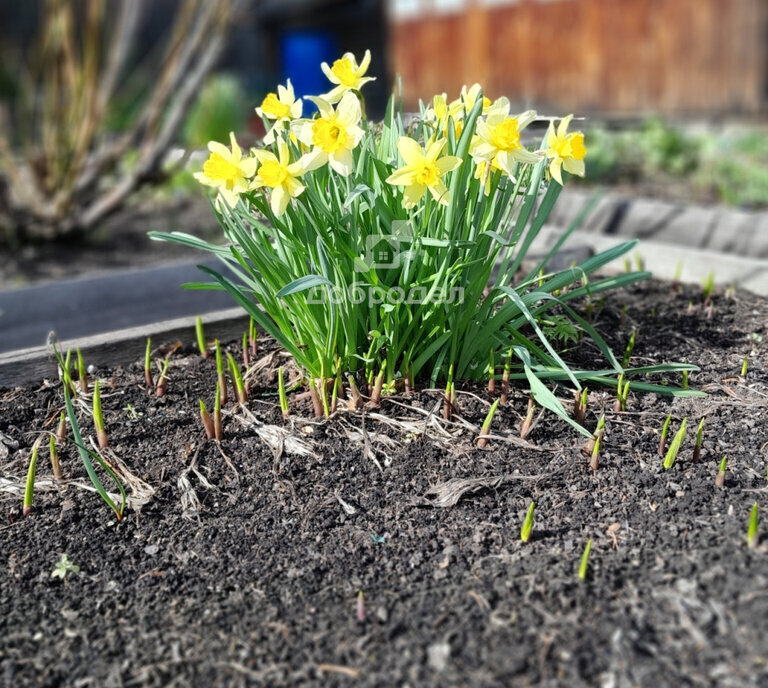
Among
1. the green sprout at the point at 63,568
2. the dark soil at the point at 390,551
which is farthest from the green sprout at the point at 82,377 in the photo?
the green sprout at the point at 63,568

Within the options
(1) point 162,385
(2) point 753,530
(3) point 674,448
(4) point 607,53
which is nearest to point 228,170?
(1) point 162,385

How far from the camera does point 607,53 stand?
313 inches

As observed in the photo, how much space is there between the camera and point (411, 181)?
4.47 ft

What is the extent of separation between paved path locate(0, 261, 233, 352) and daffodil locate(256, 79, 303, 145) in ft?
4.36

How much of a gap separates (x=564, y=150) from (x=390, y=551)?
2.80 ft

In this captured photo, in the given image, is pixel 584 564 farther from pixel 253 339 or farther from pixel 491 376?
pixel 253 339

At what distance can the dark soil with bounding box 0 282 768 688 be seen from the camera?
1.01 metres

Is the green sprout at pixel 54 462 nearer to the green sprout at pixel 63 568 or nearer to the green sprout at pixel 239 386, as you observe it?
the green sprout at pixel 63 568

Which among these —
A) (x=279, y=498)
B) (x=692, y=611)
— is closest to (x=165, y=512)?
(x=279, y=498)

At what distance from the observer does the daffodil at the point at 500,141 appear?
4.50 ft

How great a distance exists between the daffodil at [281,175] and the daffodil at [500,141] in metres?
0.34

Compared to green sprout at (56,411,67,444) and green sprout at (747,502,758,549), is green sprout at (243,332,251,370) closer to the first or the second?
green sprout at (56,411,67,444)

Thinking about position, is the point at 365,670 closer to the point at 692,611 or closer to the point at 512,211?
the point at 692,611

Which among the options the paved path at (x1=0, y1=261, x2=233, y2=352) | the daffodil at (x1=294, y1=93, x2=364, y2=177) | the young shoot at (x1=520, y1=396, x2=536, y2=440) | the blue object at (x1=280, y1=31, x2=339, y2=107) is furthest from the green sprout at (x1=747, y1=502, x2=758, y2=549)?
the blue object at (x1=280, y1=31, x2=339, y2=107)
